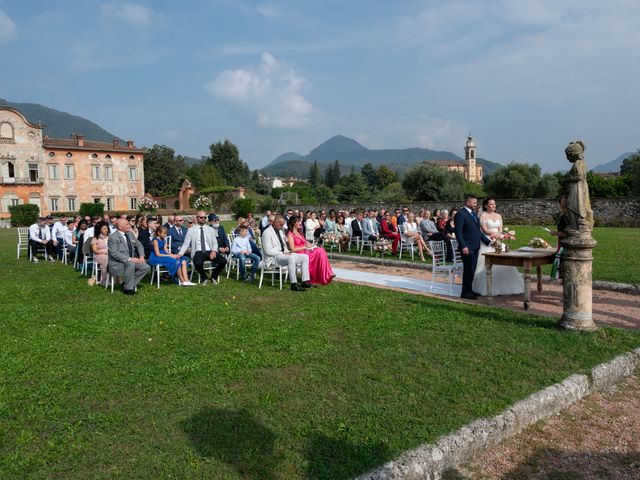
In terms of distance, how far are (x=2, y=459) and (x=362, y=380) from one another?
275 centimetres

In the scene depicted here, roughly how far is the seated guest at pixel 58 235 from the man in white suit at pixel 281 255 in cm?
843

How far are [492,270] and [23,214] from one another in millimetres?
42544

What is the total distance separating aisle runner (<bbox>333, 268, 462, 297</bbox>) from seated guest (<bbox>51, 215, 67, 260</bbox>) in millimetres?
8889

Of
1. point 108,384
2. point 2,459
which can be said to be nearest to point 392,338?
point 108,384

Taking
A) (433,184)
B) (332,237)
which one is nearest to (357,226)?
(332,237)

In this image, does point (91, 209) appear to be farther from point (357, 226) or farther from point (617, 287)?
point (617, 287)

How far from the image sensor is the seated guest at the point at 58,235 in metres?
14.2

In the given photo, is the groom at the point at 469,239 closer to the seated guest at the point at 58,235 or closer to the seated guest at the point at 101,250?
the seated guest at the point at 101,250

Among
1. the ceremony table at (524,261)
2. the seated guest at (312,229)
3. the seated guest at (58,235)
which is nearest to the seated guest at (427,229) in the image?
the seated guest at (312,229)

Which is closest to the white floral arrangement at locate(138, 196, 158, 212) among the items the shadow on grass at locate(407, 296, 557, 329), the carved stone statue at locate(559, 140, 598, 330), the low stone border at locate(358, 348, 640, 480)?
the shadow on grass at locate(407, 296, 557, 329)

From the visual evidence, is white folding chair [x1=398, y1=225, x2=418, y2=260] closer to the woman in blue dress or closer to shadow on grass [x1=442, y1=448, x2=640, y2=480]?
the woman in blue dress

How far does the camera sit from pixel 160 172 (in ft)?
251

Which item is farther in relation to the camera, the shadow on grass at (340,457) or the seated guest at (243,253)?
the seated guest at (243,253)

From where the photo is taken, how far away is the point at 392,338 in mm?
5480
